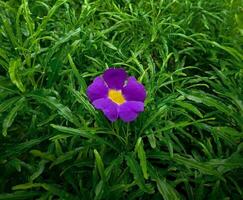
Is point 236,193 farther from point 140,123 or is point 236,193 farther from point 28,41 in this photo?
point 28,41

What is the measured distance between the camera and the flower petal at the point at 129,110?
143cm

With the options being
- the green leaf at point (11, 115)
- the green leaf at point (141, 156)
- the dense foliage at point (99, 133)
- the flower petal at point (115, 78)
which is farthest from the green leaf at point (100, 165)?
the green leaf at point (11, 115)

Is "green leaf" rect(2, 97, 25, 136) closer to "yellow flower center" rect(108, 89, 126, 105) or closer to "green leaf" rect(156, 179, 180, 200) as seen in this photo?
"yellow flower center" rect(108, 89, 126, 105)

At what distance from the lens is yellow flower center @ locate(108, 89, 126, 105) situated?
147 centimetres

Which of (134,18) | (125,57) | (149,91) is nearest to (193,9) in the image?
(134,18)

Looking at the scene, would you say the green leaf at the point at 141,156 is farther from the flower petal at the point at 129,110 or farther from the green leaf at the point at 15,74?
the green leaf at the point at 15,74

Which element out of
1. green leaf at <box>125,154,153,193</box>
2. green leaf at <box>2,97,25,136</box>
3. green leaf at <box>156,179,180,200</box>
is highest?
green leaf at <box>2,97,25,136</box>

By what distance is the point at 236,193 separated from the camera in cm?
170

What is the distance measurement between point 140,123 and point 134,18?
920 millimetres

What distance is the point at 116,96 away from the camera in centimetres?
149

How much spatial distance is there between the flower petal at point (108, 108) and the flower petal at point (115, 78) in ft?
0.25

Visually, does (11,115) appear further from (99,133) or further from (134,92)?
(134,92)

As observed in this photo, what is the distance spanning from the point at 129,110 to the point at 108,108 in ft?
0.23

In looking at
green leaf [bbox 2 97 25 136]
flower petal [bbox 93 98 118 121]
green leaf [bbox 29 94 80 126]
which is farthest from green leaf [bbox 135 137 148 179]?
green leaf [bbox 2 97 25 136]
